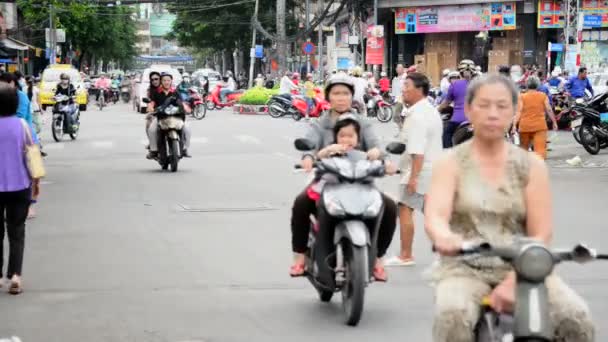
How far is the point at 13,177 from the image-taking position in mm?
8469

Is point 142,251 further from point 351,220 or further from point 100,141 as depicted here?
point 100,141

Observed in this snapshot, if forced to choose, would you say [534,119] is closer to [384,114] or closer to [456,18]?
[384,114]

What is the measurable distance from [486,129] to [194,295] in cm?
436

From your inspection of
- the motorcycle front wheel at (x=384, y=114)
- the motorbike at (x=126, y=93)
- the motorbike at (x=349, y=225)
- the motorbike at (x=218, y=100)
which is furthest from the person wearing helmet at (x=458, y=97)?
the motorbike at (x=126, y=93)

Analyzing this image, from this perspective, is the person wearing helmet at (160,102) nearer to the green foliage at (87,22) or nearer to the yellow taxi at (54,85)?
the yellow taxi at (54,85)

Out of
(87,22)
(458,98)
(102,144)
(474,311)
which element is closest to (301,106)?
(102,144)

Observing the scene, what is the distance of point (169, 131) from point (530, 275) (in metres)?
15.4

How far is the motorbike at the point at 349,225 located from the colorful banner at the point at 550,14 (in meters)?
41.8

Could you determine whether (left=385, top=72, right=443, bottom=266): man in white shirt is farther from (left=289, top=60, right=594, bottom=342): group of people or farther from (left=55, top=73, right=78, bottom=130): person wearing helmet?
(left=55, top=73, right=78, bottom=130): person wearing helmet

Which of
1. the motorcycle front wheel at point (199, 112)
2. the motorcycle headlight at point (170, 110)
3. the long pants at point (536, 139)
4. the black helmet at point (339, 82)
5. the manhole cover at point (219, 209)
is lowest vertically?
the manhole cover at point (219, 209)

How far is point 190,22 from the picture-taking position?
74000 millimetres

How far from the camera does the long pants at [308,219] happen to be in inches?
307

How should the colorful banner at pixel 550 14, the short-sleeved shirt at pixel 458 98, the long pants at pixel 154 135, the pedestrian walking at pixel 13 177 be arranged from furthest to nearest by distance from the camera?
the colorful banner at pixel 550 14 < the long pants at pixel 154 135 < the short-sleeved shirt at pixel 458 98 < the pedestrian walking at pixel 13 177

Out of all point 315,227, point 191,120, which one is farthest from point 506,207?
point 191,120
